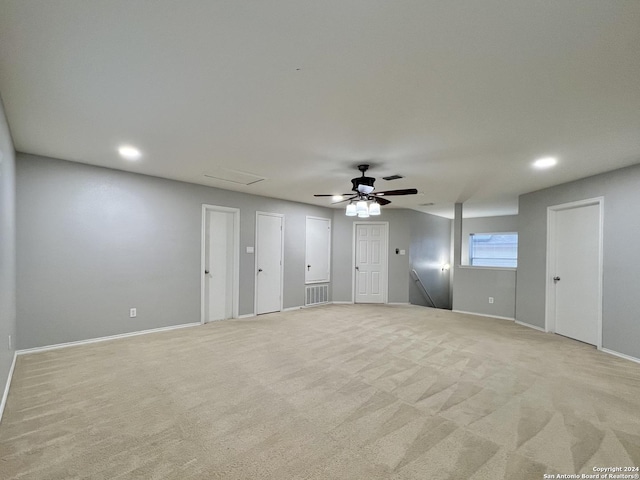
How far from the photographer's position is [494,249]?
9609 mm

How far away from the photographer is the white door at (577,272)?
4.29 m

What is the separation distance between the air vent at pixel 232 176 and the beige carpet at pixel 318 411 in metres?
2.51

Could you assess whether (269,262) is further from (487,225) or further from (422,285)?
(487,225)

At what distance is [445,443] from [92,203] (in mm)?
4981

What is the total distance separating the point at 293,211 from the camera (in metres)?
6.76

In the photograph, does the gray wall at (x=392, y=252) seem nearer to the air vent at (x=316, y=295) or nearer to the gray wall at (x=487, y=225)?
the air vent at (x=316, y=295)

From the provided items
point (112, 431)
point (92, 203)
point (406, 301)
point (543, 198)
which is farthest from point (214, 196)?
point (543, 198)

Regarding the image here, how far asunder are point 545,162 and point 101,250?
609 centimetres

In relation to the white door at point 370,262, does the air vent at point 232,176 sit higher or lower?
higher

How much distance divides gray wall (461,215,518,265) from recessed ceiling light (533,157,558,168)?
19.5 ft

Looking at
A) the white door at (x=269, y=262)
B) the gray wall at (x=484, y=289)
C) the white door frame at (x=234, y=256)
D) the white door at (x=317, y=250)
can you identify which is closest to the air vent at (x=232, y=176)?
the white door frame at (x=234, y=256)

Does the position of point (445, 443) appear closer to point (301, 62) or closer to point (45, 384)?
point (301, 62)

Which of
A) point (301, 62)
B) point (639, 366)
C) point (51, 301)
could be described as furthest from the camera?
point (51, 301)

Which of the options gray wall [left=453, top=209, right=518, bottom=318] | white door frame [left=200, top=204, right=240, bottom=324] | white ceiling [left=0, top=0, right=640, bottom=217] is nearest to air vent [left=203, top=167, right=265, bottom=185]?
white ceiling [left=0, top=0, right=640, bottom=217]
